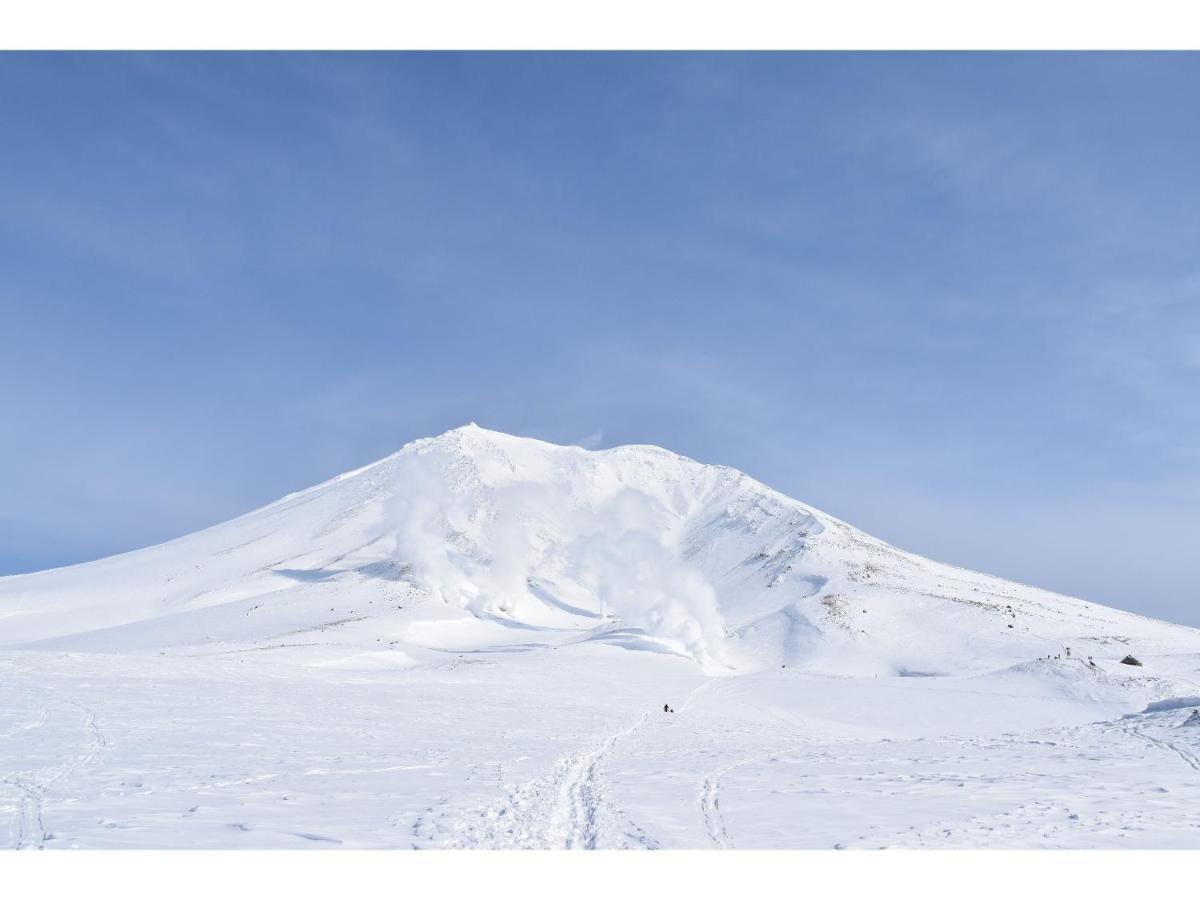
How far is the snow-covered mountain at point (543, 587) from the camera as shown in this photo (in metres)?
69.2

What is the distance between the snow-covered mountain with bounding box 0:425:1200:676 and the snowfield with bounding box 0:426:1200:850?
649 millimetres

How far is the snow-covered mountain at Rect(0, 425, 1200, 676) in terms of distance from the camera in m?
69.2

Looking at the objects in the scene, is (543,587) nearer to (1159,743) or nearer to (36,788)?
(1159,743)

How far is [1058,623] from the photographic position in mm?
75688

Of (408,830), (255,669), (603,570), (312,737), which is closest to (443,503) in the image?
(603,570)

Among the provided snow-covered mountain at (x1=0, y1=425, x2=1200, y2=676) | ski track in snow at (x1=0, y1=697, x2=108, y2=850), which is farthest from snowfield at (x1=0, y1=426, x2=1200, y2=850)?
snow-covered mountain at (x1=0, y1=425, x2=1200, y2=676)

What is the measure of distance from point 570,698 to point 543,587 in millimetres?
72535

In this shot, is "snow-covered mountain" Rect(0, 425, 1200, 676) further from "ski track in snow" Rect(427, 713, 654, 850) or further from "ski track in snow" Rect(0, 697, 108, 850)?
"ski track in snow" Rect(427, 713, 654, 850)

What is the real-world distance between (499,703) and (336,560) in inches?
3109

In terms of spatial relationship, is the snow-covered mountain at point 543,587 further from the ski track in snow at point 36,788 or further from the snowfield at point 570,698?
the ski track in snow at point 36,788

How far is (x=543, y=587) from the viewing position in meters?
112

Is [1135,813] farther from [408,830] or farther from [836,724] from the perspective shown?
[836,724]

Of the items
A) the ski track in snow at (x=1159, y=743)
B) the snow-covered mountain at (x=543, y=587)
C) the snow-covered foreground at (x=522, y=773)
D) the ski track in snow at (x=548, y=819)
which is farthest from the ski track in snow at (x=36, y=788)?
the snow-covered mountain at (x=543, y=587)

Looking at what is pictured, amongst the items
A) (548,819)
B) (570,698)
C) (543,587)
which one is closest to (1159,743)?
(548,819)
